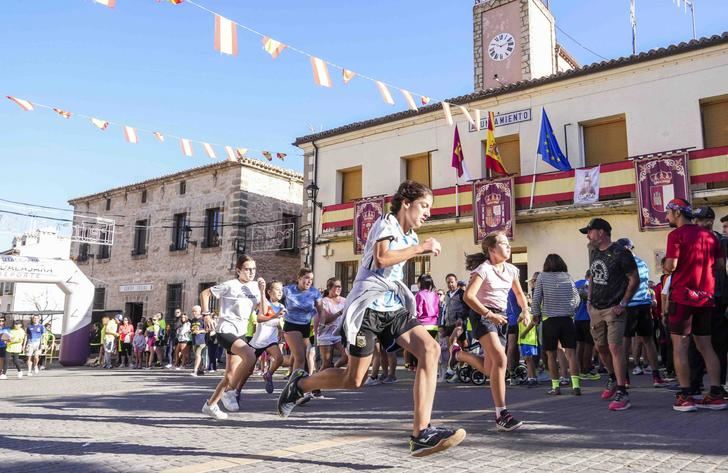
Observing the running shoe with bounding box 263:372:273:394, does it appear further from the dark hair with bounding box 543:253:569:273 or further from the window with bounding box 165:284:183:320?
Answer: the window with bounding box 165:284:183:320

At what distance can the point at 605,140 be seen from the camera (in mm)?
16734

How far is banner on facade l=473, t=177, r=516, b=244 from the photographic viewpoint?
16.9 meters

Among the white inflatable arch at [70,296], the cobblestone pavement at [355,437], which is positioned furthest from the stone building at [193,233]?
A: the cobblestone pavement at [355,437]

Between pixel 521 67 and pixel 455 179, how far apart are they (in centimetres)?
604

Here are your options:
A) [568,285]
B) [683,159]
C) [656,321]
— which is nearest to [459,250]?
A: [683,159]

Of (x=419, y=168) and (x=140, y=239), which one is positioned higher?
(x=419, y=168)

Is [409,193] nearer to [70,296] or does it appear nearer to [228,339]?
[228,339]

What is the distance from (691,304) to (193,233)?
924 inches

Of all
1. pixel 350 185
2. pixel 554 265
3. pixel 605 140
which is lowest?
pixel 554 265

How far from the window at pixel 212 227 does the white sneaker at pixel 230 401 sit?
777 inches

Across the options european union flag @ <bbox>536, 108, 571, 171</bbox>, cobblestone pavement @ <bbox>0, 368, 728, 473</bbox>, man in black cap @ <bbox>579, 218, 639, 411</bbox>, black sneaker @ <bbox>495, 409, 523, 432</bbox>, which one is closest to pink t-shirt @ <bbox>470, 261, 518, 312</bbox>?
black sneaker @ <bbox>495, 409, 523, 432</bbox>

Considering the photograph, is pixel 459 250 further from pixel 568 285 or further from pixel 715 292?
pixel 715 292

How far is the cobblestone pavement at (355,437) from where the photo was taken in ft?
11.9

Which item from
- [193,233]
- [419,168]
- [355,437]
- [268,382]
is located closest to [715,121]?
[419,168]
